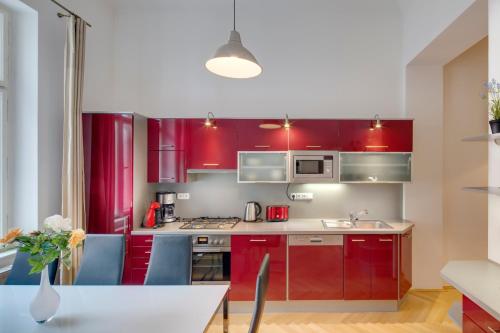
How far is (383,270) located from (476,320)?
4.39ft

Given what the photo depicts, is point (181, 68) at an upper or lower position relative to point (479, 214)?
upper

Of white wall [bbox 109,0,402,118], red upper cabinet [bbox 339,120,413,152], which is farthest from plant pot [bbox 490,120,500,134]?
white wall [bbox 109,0,402,118]

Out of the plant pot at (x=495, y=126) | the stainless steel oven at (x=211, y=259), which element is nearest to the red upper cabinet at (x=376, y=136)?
the plant pot at (x=495, y=126)

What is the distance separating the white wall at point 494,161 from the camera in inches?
70.8

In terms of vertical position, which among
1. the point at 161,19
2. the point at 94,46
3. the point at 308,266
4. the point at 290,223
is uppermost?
the point at 161,19

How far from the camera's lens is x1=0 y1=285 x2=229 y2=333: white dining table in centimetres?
128

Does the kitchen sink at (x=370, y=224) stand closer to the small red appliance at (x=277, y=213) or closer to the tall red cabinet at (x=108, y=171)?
the small red appliance at (x=277, y=213)

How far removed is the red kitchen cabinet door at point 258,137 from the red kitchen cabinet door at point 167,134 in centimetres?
65

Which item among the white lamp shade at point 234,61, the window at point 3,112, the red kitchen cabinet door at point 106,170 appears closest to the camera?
the white lamp shade at point 234,61

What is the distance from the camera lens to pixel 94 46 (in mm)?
3010

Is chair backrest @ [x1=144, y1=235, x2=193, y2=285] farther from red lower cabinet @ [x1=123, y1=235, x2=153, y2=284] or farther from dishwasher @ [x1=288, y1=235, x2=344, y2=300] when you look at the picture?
dishwasher @ [x1=288, y1=235, x2=344, y2=300]

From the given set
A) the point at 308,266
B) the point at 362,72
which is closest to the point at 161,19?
the point at 362,72

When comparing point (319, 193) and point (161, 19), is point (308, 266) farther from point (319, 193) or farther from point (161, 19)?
point (161, 19)

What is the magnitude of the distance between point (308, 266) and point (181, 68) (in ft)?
9.19
